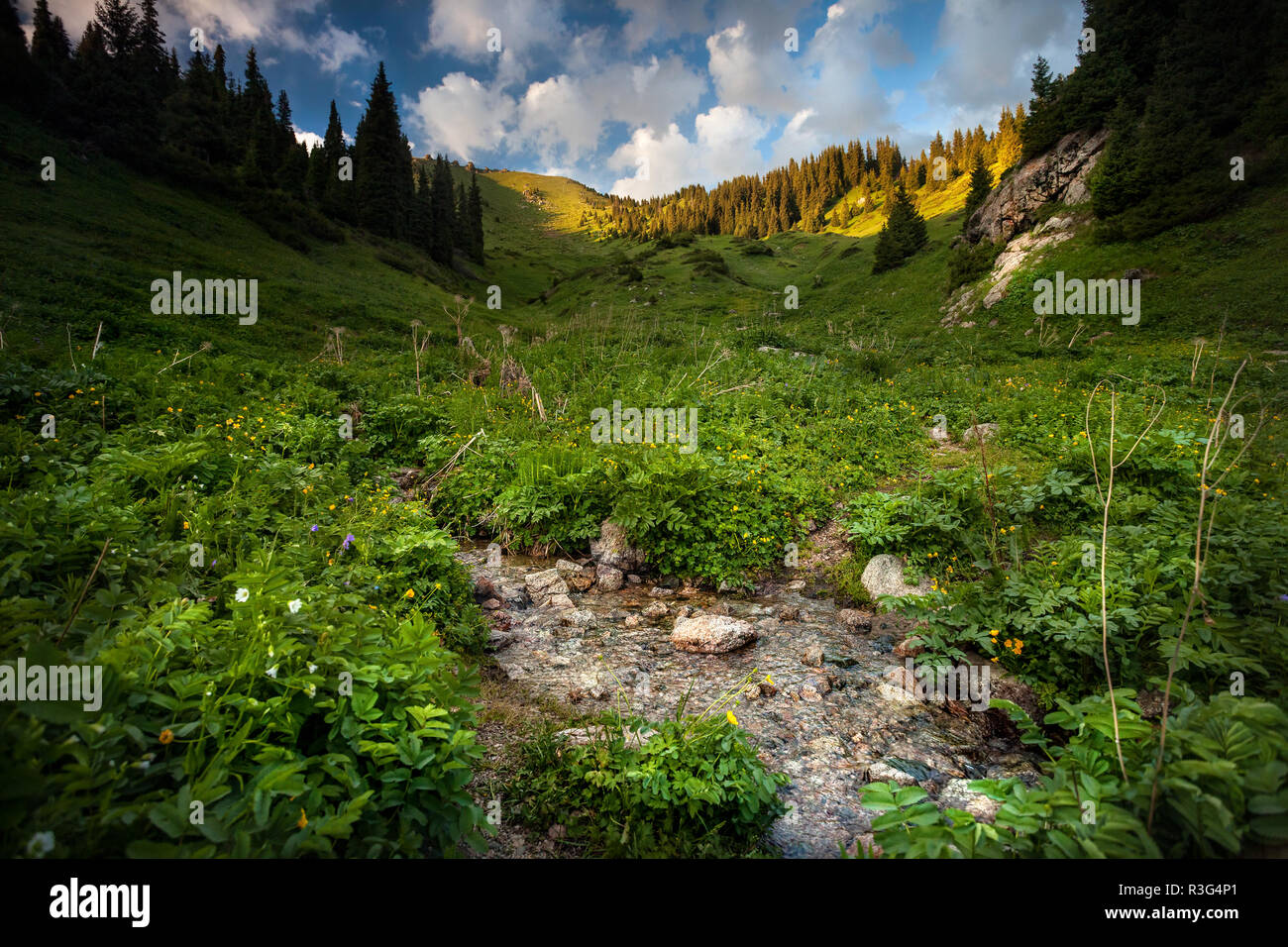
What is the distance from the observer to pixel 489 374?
12.2 meters

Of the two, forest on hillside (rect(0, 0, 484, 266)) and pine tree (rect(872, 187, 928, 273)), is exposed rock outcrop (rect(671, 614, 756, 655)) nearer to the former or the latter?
forest on hillside (rect(0, 0, 484, 266))

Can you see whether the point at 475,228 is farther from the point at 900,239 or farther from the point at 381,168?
the point at 900,239

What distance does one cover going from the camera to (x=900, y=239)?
38531 millimetres

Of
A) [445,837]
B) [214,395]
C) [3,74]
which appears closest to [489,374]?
[214,395]

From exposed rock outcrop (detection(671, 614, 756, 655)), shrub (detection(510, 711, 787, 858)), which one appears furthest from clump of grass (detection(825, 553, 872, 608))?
shrub (detection(510, 711, 787, 858))

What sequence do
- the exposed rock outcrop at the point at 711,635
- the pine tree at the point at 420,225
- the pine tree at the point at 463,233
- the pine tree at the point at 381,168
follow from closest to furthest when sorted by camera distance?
the exposed rock outcrop at the point at 711,635 → the pine tree at the point at 381,168 → the pine tree at the point at 420,225 → the pine tree at the point at 463,233

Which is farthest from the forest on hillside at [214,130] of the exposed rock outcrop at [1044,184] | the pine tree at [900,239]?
the pine tree at [900,239]

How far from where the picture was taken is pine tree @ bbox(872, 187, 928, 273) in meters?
38.2

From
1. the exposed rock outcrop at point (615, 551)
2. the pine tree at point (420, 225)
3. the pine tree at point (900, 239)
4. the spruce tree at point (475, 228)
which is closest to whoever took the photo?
the exposed rock outcrop at point (615, 551)

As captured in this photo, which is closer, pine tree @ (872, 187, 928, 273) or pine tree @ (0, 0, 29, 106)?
pine tree @ (0, 0, 29, 106)

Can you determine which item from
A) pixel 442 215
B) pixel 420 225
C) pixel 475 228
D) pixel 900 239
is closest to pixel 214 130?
pixel 420 225

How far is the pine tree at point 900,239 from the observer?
38156mm

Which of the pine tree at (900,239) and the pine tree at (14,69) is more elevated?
the pine tree at (14,69)

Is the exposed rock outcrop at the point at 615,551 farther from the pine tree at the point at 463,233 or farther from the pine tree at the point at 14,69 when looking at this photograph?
the pine tree at the point at 463,233
